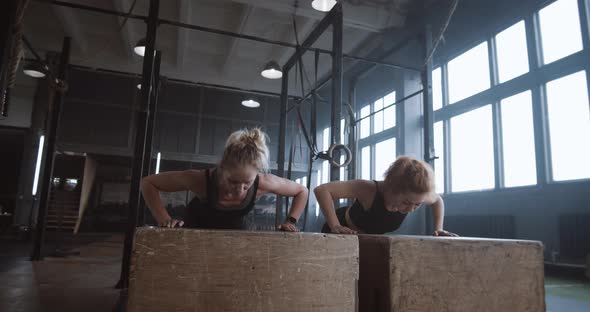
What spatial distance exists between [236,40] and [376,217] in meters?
6.64

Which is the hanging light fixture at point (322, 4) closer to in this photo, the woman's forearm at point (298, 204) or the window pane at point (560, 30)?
the window pane at point (560, 30)

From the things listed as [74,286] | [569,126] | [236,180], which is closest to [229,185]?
[236,180]

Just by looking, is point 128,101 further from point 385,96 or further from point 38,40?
point 385,96

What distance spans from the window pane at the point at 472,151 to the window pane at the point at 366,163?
2385 millimetres

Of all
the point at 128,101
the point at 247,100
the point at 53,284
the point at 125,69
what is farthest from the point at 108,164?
the point at 53,284

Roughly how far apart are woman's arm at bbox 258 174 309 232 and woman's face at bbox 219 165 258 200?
142mm

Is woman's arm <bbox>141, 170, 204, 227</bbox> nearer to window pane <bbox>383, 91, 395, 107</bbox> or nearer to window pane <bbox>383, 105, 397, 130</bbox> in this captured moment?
window pane <bbox>383, 105, 397, 130</bbox>

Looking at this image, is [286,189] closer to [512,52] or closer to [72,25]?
[512,52]

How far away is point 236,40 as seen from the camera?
8.07 metres

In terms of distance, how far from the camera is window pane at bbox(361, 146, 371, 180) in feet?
26.7

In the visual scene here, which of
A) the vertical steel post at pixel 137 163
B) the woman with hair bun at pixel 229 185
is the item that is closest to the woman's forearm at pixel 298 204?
the woman with hair bun at pixel 229 185

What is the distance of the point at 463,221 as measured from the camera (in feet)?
17.2

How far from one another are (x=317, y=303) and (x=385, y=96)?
22.8ft

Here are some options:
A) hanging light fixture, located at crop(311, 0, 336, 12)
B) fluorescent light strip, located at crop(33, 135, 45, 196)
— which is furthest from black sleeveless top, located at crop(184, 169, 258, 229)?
fluorescent light strip, located at crop(33, 135, 45, 196)
